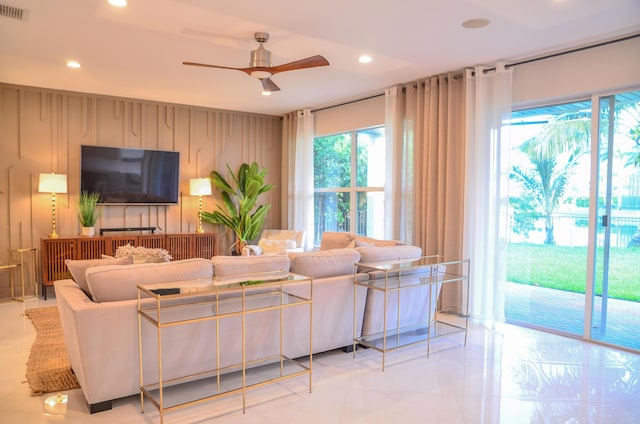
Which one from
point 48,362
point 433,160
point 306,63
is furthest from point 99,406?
point 433,160

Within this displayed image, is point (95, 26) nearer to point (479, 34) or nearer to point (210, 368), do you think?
point (210, 368)

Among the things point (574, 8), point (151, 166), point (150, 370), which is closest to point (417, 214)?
point (574, 8)

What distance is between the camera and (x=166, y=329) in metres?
2.66

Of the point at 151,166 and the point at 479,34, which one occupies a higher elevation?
the point at 479,34

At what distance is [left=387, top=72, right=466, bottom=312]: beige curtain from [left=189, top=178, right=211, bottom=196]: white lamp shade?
284 cm

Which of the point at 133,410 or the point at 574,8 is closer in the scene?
the point at 133,410

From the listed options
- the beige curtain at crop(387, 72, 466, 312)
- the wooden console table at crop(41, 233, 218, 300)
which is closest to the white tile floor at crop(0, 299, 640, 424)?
the beige curtain at crop(387, 72, 466, 312)

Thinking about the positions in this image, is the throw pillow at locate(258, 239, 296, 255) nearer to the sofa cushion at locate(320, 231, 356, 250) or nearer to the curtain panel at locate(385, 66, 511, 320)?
the sofa cushion at locate(320, 231, 356, 250)

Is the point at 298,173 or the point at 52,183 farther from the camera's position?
the point at 298,173

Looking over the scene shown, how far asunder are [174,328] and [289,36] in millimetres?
2523

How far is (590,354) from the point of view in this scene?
3.63 meters

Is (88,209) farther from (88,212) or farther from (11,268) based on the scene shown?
(11,268)

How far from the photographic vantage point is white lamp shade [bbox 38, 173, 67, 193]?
5398 mm

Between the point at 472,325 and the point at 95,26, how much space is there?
4.35 meters
